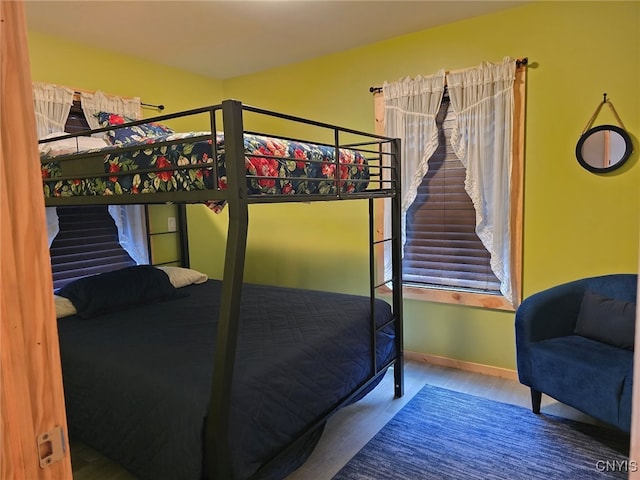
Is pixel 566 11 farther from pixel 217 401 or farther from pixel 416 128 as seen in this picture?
pixel 217 401

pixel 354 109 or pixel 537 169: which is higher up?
pixel 354 109

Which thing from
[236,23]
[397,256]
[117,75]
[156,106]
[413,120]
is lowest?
[397,256]

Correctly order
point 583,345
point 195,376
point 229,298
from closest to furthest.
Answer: point 229,298, point 195,376, point 583,345

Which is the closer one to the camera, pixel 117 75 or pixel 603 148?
pixel 603 148

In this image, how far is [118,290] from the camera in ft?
9.54

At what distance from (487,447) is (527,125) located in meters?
2.00

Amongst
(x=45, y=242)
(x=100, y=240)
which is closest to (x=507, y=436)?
(x=45, y=242)

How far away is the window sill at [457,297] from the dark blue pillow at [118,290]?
1.73m

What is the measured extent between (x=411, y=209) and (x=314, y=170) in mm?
1516

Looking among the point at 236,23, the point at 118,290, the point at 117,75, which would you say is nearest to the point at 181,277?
the point at 118,290

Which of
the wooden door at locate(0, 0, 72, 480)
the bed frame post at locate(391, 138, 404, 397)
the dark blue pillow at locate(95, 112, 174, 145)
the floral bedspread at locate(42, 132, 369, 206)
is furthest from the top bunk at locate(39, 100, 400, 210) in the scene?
the wooden door at locate(0, 0, 72, 480)

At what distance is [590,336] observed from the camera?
Result: 2531mm

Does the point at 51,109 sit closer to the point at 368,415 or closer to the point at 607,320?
the point at 368,415

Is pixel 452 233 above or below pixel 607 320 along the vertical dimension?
above
